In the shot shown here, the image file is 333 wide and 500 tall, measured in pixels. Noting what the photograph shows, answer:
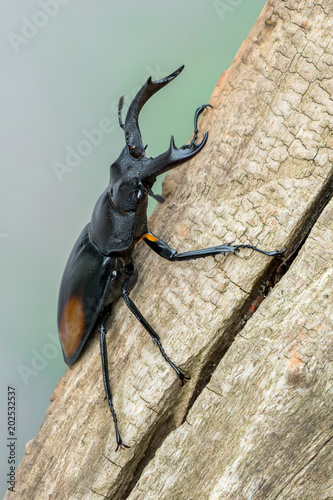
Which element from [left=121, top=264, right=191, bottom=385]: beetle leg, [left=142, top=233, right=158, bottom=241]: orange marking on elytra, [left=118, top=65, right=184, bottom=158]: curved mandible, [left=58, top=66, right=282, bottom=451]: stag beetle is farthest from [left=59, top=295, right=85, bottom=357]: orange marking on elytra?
[left=118, top=65, right=184, bottom=158]: curved mandible

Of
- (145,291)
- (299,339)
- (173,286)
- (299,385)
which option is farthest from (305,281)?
(145,291)

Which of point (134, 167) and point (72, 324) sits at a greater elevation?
point (134, 167)

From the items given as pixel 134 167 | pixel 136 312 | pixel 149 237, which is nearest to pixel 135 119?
pixel 134 167

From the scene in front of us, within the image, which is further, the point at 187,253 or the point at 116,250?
the point at 116,250

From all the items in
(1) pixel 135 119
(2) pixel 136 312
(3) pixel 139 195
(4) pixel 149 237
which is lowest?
(2) pixel 136 312

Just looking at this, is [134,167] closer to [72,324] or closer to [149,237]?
[149,237]

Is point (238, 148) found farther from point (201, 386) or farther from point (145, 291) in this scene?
point (201, 386)

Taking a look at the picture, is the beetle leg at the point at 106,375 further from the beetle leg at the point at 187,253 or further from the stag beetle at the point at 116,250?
the beetle leg at the point at 187,253
